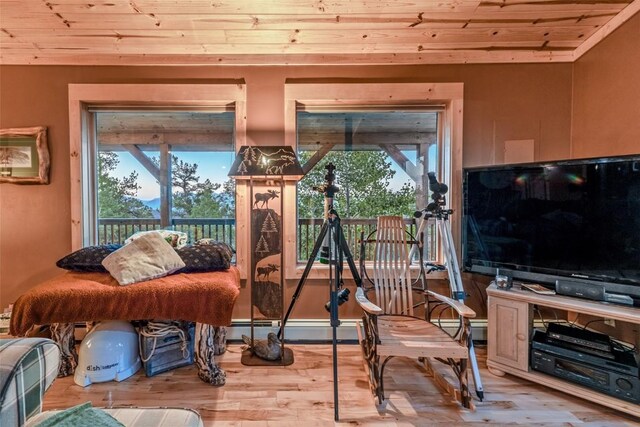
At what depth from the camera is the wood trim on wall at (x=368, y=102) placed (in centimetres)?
244

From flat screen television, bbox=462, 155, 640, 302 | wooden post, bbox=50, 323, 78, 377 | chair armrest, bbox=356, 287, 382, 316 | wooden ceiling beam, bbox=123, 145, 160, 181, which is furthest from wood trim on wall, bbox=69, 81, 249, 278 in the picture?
flat screen television, bbox=462, 155, 640, 302

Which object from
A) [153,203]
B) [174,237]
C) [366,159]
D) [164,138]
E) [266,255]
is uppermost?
[164,138]

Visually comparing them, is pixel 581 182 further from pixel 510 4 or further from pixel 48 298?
pixel 48 298

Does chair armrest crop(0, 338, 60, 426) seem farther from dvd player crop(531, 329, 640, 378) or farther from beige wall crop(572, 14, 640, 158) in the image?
beige wall crop(572, 14, 640, 158)

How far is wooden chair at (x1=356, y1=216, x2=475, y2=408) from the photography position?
171 cm

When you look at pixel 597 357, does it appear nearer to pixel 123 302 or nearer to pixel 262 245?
pixel 262 245

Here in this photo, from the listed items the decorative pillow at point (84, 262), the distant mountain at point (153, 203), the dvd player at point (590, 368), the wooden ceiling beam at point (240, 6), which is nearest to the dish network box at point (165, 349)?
the decorative pillow at point (84, 262)

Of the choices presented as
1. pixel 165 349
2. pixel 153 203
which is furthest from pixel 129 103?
pixel 165 349

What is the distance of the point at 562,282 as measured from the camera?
1895 mm

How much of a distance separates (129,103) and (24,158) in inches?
38.5

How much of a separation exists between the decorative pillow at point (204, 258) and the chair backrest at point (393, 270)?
1.19 meters

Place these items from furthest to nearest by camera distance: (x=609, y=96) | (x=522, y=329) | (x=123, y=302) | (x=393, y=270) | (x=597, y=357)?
1. (x=393, y=270)
2. (x=609, y=96)
3. (x=522, y=329)
4. (x=123, y=302)
5. (x=597, y=357)

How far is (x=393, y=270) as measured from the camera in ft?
7.47

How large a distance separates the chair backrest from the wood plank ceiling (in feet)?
4.74
